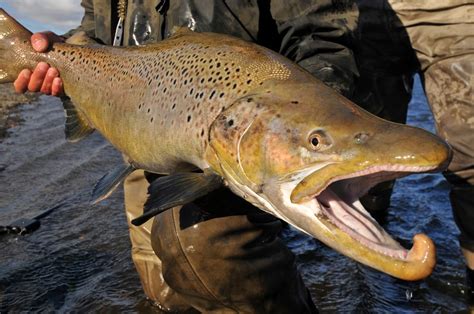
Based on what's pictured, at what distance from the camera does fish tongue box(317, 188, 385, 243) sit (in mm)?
1978

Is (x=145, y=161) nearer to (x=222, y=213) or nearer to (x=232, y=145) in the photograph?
(x=222, y=213)

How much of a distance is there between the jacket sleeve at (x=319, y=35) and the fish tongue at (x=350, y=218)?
95cm

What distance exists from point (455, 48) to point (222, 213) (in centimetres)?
212

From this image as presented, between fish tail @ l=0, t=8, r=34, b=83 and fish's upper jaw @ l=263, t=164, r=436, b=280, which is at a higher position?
fish tail @ l=0, t=8, r=34, b=83

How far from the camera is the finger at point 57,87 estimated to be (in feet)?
11.9

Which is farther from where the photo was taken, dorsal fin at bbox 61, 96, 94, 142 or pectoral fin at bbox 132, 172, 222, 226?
dorsal fin at bbox 61, 96, 94, 142

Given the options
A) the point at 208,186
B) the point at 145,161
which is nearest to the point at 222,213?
the point at 145,161

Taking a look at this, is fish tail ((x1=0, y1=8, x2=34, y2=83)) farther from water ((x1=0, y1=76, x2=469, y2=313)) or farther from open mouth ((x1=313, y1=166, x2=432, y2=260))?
open mouth ((x1=313, y1=166, x2=432, y2=260))

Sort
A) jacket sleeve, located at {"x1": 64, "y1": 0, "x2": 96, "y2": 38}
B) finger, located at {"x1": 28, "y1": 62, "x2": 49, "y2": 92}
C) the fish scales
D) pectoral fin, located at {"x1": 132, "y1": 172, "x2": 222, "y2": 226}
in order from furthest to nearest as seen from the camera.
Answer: jacket sleeve, located at {"x1": 64, "y1": 0, "x2": 96, "y2": 38} → finger, located at {"x1": 28, "y1": 62, "x2": 49, "y2": 92} → the fish scales → pectoral fin, located at {"x1": 132, "y1": 172, "x2": 222, "y2": 226}

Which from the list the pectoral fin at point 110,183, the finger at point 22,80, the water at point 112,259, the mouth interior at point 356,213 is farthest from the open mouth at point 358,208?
the finger at point 22,80

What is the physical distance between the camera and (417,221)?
16.8ft

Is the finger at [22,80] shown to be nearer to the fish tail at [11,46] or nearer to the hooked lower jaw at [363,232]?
the fish tail at [11,46]

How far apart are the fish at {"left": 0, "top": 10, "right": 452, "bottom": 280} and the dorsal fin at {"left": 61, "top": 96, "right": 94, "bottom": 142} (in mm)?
166

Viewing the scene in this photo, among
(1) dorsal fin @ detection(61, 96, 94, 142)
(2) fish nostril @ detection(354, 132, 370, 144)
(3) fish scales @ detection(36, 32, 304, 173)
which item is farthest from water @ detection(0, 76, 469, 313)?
(2) fish nostril @ detection(354, 132, 370, 144)
